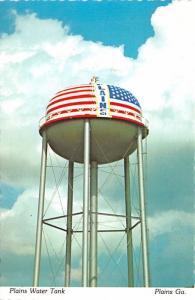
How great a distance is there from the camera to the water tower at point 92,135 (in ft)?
64.7

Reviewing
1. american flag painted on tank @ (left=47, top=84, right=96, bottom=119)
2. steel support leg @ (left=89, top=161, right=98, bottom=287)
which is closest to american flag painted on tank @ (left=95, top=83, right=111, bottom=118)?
american flag painted on tank @ (left=47, top=84, right=96, bottom=119)

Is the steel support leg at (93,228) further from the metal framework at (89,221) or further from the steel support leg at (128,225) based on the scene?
the steel support leg at (128,225)

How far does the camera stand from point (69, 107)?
20.2 metres

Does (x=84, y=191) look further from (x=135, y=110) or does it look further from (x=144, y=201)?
(x=135, y=110)

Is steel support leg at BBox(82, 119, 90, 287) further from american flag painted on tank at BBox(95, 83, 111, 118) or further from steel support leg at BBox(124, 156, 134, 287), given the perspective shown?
steel support leg at BBox(124, 156, 134, 287)

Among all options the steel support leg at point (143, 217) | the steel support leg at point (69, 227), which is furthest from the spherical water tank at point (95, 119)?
the steel support leg at point (69, 227)

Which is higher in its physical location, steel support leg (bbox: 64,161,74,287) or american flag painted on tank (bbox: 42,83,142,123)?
american flag painted on tank (bbox: 42,83,142,123)

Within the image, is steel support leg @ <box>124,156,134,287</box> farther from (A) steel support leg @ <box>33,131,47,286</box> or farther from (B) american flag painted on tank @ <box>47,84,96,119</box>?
(A) steel support leg @ <box>33,131,47,286</box>

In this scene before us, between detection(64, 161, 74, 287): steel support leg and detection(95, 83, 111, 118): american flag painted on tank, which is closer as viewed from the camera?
detection(95, 83, 111, 118): american flag painted on tank

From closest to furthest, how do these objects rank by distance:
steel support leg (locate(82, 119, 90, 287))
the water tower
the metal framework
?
1. steel support leg (locate(82, 119, 90, 287))
2. the metal framework
3. the water tower

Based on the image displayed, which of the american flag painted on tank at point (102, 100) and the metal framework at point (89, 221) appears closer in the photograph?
the metal framework at point (89, 221)

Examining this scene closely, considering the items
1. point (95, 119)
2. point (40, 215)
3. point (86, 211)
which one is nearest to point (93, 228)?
point (40, 215)

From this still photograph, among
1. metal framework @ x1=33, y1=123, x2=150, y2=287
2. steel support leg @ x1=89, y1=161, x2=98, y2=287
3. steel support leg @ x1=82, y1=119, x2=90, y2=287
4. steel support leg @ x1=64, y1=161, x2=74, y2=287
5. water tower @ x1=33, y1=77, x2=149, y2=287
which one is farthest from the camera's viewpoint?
steel support leg @ x1=64, y1=161, x2=74, y2=287

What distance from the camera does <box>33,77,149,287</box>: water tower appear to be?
19734mm
